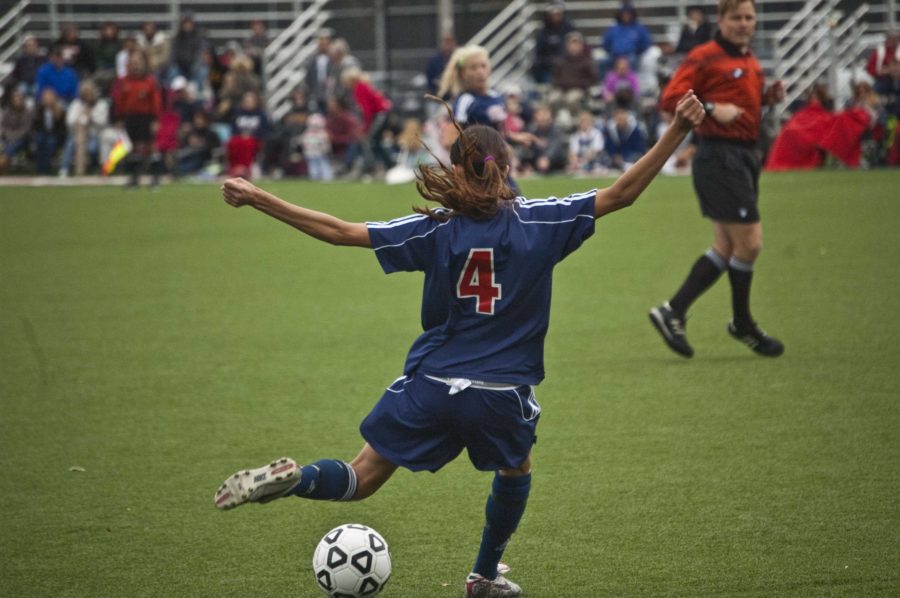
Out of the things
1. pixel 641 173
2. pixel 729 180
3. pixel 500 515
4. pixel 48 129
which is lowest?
pixel 48 129

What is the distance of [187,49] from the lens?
24.9 metres

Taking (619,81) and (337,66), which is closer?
(619,81)

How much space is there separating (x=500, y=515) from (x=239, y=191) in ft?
4.21

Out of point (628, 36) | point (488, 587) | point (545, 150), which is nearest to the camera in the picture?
point (488, 587)

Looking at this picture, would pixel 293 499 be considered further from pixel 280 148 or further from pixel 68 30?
pixel 68 30

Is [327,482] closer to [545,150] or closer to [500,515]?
[500,515]

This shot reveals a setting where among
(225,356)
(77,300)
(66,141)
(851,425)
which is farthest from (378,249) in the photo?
(66,141)

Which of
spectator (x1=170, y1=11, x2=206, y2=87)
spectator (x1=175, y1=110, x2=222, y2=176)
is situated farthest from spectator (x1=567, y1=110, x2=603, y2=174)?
spectator (x1=170, y1=11, x2=206, y2=87)

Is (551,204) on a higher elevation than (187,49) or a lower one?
higher

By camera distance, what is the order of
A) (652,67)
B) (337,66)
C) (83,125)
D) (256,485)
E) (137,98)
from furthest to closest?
(337,66), (83,125), (652,67), (137,98), (256,485)

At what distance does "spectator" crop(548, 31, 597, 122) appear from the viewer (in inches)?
871

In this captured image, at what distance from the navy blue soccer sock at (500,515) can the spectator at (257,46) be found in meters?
21.9

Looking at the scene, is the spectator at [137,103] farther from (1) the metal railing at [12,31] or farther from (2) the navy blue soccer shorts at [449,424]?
(2) the navy blue soccer shorts at [449,424]

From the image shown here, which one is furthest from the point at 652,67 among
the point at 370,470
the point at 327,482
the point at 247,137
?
the point at 327,482
